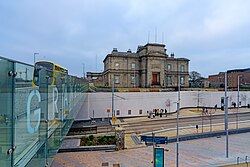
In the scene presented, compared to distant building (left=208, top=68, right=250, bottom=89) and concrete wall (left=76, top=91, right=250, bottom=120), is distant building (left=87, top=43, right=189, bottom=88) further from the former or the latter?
distant building (left=208, top=68, right=250, bottom=89)

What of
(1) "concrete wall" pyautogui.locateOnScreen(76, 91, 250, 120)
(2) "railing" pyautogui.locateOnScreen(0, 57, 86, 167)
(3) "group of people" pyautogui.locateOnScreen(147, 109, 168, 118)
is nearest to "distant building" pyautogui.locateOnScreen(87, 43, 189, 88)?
(1) "concrete wall" pyautogui.locateOnScreen(76, 91, 250, 120)

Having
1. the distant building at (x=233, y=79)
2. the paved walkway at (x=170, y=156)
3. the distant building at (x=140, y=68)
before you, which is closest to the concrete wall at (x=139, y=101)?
the distant building at (x=140, y=68)

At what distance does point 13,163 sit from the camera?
9.77ft

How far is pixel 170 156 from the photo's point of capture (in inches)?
617

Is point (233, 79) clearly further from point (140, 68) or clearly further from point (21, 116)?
point (21, 116)

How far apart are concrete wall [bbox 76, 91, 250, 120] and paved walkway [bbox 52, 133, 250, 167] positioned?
16.0 metres

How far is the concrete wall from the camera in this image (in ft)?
106

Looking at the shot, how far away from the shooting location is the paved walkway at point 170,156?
13.8 metres

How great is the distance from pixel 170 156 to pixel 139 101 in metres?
20.3

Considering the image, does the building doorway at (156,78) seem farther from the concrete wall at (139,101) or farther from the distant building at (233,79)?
the distant building at (233,79)

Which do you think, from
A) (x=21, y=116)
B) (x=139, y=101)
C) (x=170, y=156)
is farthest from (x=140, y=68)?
(x=21, y=116)

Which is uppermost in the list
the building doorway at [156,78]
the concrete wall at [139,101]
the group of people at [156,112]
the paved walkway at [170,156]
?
the building doorway at [156,78]

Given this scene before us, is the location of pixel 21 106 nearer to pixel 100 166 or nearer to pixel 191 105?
pixel 100 166

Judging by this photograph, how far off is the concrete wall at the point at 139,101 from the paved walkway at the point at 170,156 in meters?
16.0
